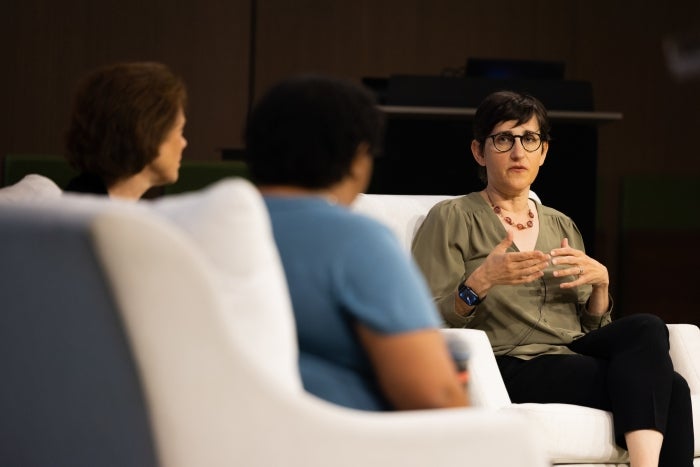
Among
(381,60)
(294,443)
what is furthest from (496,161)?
(381,60)

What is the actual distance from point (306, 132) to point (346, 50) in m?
6.37

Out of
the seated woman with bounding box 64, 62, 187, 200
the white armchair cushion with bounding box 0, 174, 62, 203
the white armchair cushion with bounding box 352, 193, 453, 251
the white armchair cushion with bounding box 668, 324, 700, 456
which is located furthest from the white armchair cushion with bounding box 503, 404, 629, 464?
the white armchair cushion with bounding box 0, 174, 62, 203

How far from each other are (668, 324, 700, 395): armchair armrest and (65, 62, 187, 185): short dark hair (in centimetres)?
160

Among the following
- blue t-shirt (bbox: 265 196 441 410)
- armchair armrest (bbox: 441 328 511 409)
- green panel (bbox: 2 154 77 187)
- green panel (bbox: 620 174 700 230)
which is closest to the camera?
blue t-shirt (bbox: 265 196 441 410)

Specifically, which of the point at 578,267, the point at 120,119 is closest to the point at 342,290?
the point at 120,119

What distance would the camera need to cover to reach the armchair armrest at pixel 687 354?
10.6 feet

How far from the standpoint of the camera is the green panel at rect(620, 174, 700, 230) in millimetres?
7945

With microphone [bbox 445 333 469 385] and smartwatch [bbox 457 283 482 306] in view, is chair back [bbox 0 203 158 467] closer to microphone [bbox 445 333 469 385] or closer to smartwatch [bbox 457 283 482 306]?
microphone [bbox 445 333 469 385]

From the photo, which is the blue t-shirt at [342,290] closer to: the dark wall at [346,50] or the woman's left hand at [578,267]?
the woman's left hand at [578,267]

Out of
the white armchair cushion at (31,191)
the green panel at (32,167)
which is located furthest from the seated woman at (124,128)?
the green panel at (32,167)

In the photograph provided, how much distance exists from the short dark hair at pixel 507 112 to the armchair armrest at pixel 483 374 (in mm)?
679

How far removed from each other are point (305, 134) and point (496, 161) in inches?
65.7

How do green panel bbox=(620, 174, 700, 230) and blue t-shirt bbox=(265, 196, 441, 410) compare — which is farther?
green panel bbox=(620, 174, 700, 230)

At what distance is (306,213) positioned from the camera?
5.53ft
